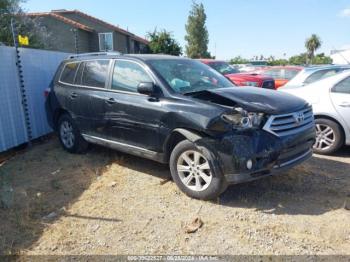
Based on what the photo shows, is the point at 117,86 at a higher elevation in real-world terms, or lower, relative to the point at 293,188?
higher

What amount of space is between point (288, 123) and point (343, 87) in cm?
235

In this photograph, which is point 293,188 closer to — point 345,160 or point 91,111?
point 345,160

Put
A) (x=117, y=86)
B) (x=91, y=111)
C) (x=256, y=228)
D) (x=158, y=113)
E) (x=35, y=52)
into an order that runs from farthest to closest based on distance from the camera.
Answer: (x=35, y=52)
(x=91, y=111)
(x=117, y=86)
(x=158, y=113)
(x=256, y=228)

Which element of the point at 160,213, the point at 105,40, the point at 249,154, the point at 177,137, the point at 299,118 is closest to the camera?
the point at 249,154

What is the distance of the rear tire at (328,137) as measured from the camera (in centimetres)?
574

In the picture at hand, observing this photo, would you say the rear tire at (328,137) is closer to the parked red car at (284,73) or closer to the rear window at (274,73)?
the parked red car at (284,73)

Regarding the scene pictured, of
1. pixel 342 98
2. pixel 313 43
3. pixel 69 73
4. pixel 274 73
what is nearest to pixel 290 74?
pixel 274 73

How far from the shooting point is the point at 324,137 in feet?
19.3

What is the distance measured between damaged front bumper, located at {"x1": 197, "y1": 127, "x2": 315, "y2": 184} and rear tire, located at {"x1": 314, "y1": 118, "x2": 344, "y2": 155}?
224cm

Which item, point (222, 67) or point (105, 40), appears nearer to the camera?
point (222, 67)

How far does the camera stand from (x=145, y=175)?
5.10 meters

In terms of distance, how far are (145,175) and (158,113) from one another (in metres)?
1.16

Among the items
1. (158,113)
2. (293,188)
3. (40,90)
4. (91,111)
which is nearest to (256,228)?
(293,188)

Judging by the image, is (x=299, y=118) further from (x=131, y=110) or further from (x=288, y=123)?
(x=131, y=110)
